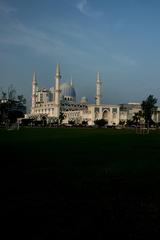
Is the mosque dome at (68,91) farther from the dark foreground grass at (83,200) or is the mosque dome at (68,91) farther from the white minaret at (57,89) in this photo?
the dark foreground grass at (83,200)

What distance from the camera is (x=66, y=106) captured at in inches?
7151

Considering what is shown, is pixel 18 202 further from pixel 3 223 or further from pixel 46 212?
pixel 3 223

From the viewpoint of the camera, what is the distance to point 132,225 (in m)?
5.32

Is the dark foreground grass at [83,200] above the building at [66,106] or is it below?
below

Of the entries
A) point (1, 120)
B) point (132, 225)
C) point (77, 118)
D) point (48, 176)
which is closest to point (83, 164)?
point (48, 176)

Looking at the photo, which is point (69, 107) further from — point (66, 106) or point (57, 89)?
point (57, 89)

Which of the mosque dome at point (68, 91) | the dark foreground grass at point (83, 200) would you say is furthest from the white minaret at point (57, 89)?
the dark foreground grass at point (83, 200)

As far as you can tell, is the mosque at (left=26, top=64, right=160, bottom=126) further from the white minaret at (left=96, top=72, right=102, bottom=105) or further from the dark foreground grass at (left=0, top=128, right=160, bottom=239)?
the dark foreground grass at (left=0, top=128, right=160, bottom=239)

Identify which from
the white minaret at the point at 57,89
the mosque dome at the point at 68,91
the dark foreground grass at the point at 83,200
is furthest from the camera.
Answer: the mosque dome at the point at 68,91

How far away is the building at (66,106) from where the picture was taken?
170 m

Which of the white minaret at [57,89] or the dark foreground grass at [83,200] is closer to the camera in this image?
the dark foreground grass at [83,200]

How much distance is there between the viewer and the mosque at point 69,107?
169875 millimetres

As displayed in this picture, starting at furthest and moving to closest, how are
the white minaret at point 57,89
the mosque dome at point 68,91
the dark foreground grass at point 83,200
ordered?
the mosque dome at point 68,91, the white minaret at point 57,89, the dark foreground grass at point 83,200

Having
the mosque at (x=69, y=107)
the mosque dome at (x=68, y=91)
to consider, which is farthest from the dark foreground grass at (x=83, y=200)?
the mosque dome at (x=68, y=91)
